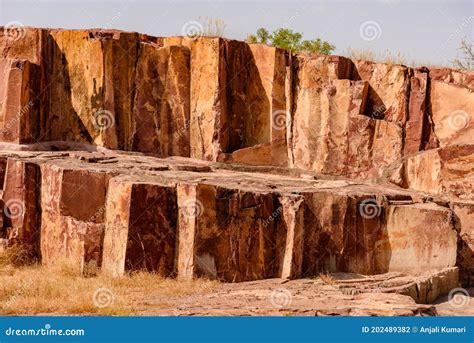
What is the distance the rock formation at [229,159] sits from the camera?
32.9 feet

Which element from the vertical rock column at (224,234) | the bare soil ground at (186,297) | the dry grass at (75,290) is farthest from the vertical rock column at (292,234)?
the dry grass at (75,290)

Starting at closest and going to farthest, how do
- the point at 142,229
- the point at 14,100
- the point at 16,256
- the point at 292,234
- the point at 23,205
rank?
1. the point at 142,229
2. the point at 292,234
3. the point at 16,256
4. the point at 23,205
5. the point at 14,100

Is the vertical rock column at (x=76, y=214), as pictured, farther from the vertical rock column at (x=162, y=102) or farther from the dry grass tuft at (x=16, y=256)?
the vertical rock column at (x=162, y=102)

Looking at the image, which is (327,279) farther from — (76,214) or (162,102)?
(162,102)

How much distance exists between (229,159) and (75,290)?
5.44 m

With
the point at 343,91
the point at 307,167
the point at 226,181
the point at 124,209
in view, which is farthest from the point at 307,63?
the point at 124,209

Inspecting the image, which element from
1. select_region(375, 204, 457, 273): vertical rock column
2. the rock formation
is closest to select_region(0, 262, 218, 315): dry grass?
the rock formation

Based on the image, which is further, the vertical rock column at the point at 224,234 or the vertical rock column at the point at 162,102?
the vertical rock column at the point at 162,102

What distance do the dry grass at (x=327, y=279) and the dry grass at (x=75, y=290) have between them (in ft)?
4.49

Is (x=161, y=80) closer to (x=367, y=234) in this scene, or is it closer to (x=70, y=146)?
(x=70, y=146)

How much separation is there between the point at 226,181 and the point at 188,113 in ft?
11.5

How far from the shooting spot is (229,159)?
13.9 m

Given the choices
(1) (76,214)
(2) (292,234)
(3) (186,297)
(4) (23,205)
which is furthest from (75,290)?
(2) (292,234)

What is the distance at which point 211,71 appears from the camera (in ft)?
45.8
